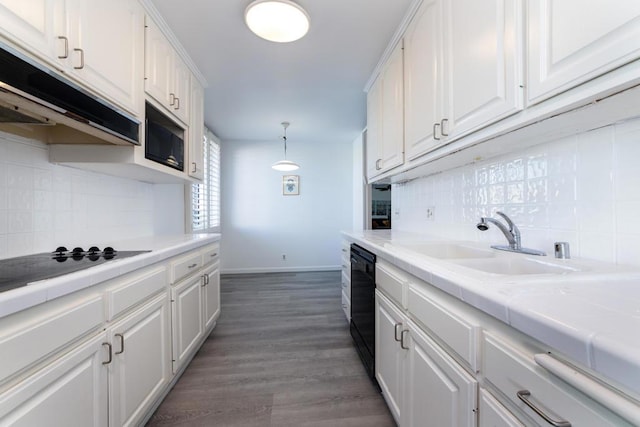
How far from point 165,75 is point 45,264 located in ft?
4.70

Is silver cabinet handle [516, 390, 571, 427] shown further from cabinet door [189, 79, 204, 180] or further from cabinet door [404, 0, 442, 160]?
cabinet door [189, 79, 204, 180]

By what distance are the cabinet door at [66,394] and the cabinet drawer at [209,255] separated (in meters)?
1.14

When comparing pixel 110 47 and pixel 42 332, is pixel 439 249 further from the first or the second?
pixel 110 47

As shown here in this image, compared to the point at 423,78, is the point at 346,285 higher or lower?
lower

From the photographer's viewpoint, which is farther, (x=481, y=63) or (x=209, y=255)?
(x=209, y=255)

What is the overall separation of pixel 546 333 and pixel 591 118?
85 centimetres

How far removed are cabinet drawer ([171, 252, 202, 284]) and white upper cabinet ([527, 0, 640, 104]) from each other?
1.91m

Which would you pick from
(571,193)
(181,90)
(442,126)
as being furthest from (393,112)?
(181,90)

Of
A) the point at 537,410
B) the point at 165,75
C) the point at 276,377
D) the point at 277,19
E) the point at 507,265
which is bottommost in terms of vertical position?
the point at 276,377

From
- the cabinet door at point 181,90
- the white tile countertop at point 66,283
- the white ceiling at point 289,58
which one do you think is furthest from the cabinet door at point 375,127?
the white tile countertop at point 66,283

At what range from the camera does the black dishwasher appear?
1727 millimetres

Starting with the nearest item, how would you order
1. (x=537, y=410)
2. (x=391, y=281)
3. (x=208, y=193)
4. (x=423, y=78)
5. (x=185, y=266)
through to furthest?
(x=537, y=410), (x=391, y=281), (x=423, y=78), (x=185, y=266), (x=208, y=193)

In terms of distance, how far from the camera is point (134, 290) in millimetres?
1268

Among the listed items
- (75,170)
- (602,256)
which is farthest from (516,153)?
(75,170)
